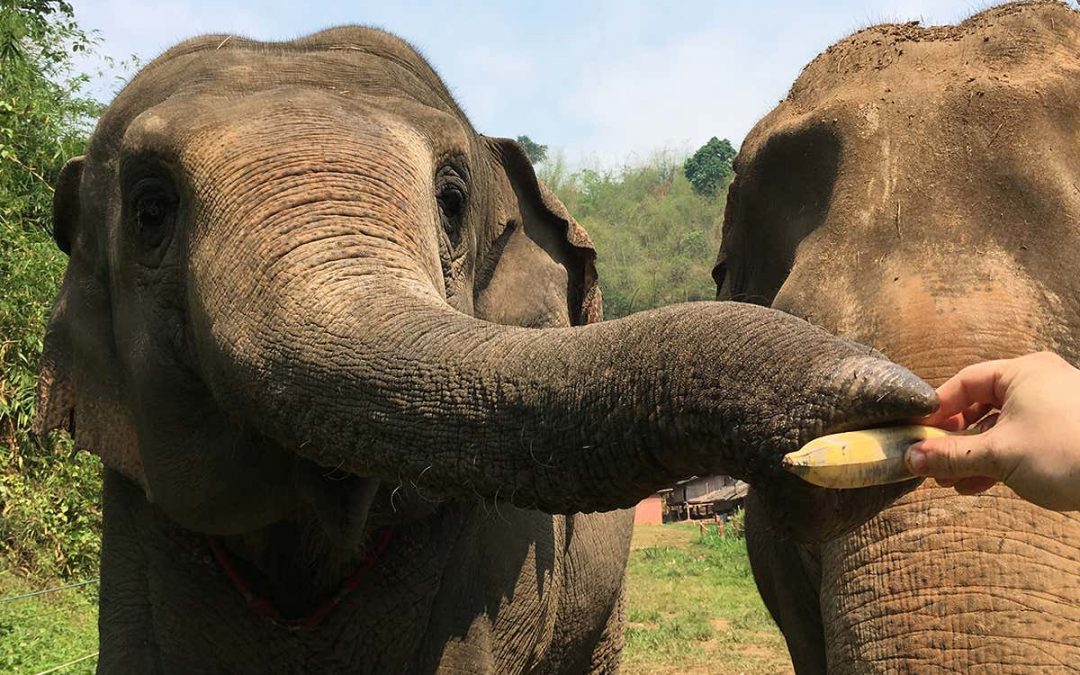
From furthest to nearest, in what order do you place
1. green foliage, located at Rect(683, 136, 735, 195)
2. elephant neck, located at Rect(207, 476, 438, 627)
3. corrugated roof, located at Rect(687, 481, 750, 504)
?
1. green foliage, located at Rect(683, 136, 735, 195)
2. corrugated roof, located at Rect(687, 481, 750, 504)
3. elephant neck, located at Rect(207, 476, 438, 627)

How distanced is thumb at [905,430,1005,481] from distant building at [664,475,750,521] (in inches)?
785

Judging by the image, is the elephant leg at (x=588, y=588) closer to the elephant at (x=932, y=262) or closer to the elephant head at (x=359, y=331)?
the elephant at (x=932, y=262)

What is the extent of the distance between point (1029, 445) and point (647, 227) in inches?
3241

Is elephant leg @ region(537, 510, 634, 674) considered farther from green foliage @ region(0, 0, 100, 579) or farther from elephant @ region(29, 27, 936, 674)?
green foliage @ region(0, 0, 100, 579)

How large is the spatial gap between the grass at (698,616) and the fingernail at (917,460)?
708cm

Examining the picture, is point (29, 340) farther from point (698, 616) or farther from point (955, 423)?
point (955, 423)

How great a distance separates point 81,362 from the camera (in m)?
3.59

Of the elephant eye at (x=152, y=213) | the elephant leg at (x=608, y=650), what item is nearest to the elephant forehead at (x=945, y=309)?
the elephant eye at (x=152, y=213)

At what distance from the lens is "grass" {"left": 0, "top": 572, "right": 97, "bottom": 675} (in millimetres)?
6668

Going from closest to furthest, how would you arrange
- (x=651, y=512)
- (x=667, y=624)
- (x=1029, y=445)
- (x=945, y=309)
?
(x=1029, y=445) < (x=945, y=309) < (x=667, y=624) < (x=651, y=512)

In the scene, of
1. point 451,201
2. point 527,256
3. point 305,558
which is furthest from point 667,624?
point 451,201

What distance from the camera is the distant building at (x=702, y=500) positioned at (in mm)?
22436

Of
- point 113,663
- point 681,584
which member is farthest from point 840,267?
point 681,584

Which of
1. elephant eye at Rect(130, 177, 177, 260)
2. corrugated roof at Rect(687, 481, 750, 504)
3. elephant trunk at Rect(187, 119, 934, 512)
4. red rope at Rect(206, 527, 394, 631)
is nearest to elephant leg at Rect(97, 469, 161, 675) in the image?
red rope at Rect(206, 527, 394, 631)
